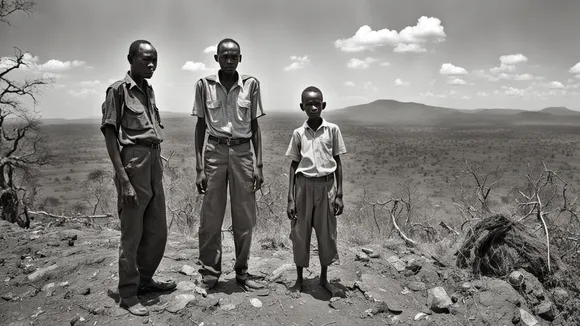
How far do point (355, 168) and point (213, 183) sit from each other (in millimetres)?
26952

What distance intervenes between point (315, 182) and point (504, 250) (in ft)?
7.58

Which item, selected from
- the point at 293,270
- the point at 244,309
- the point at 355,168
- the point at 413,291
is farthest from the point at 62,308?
the point at 355,168

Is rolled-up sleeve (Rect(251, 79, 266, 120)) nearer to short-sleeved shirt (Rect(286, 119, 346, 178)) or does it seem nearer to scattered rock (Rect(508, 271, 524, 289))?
short-sleeved shirt (Rect(286, 119, 346, 178))

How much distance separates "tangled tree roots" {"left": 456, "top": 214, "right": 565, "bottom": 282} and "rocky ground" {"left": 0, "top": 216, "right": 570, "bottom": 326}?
184 mm

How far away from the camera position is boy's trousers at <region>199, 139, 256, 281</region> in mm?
3346

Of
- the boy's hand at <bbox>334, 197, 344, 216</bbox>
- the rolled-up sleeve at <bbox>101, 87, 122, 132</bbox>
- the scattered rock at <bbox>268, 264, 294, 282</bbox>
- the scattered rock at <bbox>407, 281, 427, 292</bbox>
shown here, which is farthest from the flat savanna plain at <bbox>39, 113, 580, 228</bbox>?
the rolled-up sleeve at <bbox>101, 87, 122, 132</bbox>

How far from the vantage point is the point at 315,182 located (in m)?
3.42

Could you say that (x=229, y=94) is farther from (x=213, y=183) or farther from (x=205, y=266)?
(x=205, y=266)

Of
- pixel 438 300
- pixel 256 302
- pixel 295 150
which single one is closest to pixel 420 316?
pixel 438 300

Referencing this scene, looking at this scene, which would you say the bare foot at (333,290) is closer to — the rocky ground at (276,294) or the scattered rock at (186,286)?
the rocky ground at (276,294)

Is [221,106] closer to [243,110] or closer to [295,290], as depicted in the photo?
[243,110]

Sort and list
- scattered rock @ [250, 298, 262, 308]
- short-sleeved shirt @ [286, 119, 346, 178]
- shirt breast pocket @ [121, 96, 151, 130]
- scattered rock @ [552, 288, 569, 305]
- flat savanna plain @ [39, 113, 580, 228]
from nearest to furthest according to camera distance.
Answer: shirt breast pocket @ [121, 96, 151, 130] → scattered rock @ [250, 298, 262, 308] → short-sleeved shirt @ [286, 119, 346, 178] → scattered rock @ [552, 288, 569, 305] → flat savanna plain @ [39, 113, 580, 228]

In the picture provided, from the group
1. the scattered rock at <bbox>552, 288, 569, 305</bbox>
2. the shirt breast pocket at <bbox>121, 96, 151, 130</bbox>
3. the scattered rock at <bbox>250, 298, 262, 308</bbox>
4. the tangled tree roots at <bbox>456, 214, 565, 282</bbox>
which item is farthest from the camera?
the tangled tree roots at <bbox>456, 214, 565, 282</bbox>

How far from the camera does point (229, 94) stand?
3359 millimetres
